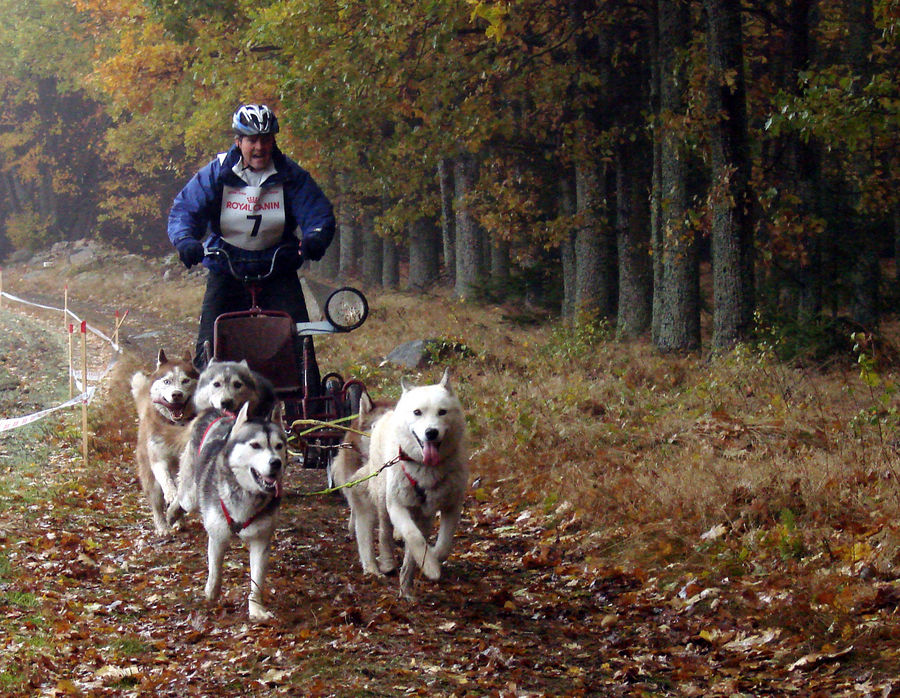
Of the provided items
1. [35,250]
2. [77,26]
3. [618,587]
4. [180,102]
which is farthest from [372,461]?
[35,250]

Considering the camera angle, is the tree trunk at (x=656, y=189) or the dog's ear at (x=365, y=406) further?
the tree trunk at (x=656, y=189)

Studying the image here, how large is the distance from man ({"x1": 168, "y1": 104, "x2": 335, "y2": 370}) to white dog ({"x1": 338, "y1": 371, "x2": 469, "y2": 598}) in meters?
2.11

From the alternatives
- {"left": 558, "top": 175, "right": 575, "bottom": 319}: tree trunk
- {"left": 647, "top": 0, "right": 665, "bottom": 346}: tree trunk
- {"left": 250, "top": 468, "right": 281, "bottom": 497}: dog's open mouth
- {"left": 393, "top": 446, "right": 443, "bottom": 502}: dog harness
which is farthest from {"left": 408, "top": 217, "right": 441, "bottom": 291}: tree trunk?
{"left": 250, "top": 468, "right": 281, "bottom": 497}: dog's open mouth

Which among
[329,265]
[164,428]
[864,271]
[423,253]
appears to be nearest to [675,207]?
[864,271]

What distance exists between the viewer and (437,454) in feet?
21.3

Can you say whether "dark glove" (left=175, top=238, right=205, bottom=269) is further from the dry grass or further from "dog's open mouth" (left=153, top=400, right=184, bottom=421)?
the dry grass

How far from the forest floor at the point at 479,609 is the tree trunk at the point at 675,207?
6.58m

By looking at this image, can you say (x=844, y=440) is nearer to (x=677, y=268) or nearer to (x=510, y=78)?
(x=677, y=268)

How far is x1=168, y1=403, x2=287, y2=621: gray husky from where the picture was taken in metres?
6.11

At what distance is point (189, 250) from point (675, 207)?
9214 mm

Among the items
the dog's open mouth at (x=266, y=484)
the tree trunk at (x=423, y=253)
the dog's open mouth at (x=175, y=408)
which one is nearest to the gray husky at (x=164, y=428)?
the dog's open mouth at (x=175, y=408)

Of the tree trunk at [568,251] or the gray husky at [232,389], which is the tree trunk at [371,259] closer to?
the tree trunk at [568,251]

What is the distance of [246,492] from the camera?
624 centimetres

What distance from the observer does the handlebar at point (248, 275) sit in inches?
319
